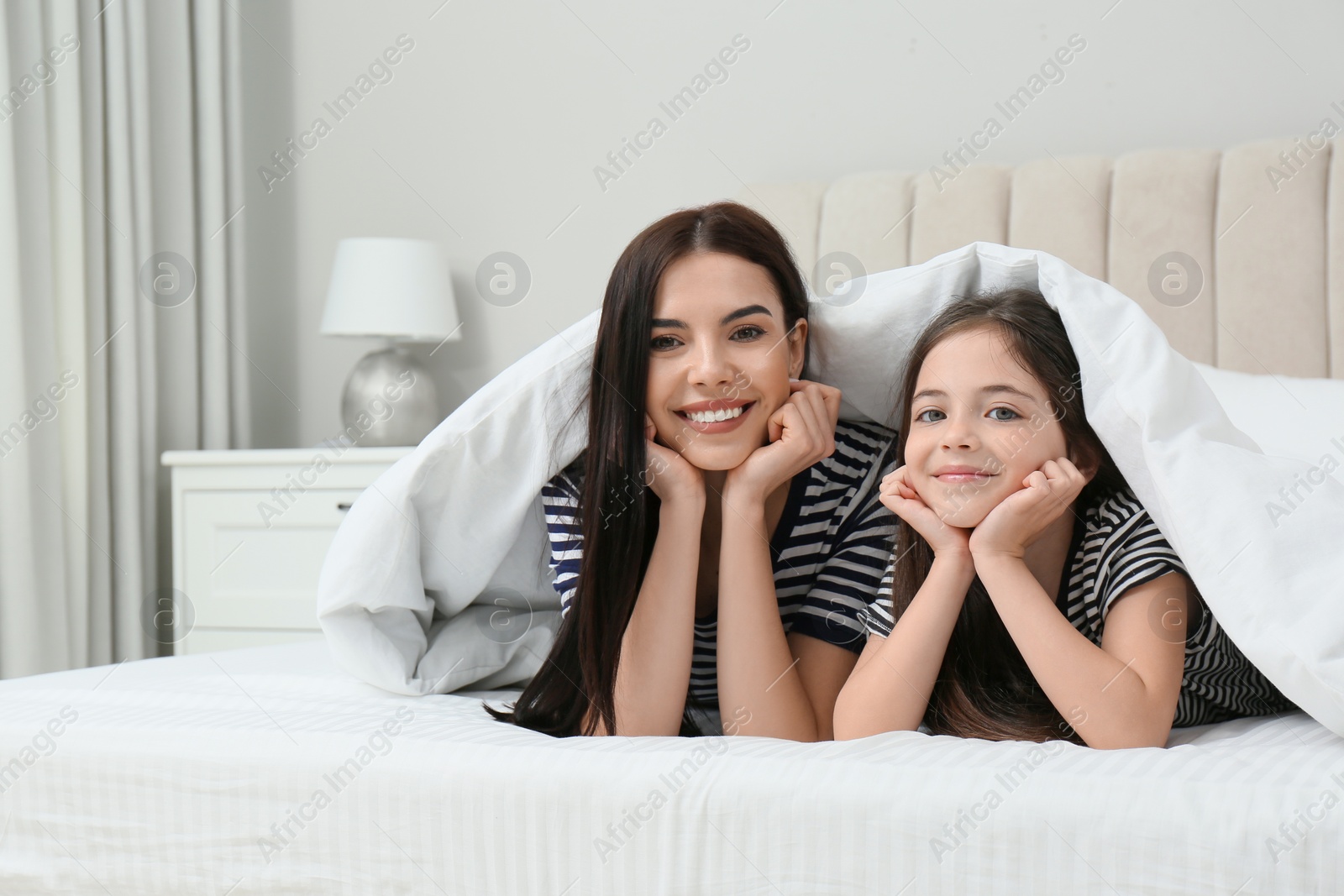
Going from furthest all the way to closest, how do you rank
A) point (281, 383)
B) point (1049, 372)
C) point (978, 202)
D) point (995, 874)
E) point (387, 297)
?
1. point (281, 383)
2. point (387, 297)
3. point (978, 202)
4. point (1049, 372)
5. point (995, 874)

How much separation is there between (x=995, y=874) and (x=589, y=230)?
6.54 feet

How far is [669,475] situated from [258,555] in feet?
4.60

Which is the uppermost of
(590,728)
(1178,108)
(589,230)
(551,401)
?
(1178,108)

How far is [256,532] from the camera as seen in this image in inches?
85.0

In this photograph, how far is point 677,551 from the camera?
3.26 ft

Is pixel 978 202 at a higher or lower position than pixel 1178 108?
lower

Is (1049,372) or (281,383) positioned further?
(281,383)

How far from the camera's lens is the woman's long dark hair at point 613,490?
0.97 meters

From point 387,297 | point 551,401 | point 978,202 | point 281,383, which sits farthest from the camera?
point 281,383

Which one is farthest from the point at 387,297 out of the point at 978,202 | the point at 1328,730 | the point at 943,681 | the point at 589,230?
the point at 1328,730

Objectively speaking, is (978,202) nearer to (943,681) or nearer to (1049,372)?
(1049,372)
